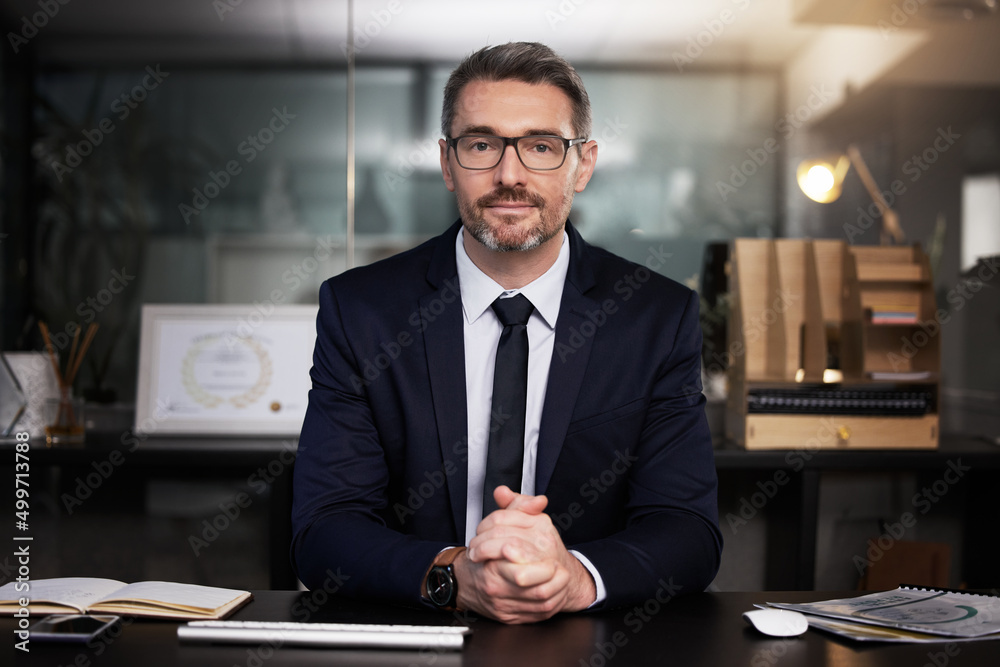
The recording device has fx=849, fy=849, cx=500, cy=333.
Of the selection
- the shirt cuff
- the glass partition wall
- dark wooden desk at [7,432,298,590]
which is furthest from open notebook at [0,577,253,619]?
the glass partition wall

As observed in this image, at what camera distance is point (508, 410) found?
1.56 metres

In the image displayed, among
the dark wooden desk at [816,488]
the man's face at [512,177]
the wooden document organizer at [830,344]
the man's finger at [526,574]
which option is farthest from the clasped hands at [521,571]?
the wooden document organizer at [830,344]

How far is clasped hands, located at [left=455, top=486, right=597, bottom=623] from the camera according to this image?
1.09m

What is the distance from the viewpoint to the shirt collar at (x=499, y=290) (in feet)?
5.45

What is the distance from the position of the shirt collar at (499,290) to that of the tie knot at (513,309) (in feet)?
0.05

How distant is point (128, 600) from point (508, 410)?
709 mm

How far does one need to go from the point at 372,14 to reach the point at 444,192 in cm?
66

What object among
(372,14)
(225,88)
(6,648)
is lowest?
(6,648)

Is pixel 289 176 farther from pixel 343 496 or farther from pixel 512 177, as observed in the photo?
pixel 343 496

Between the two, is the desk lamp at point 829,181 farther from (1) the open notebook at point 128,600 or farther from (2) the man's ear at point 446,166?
(1) the open notebook at point 128,600

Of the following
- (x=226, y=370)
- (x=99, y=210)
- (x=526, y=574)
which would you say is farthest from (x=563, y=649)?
(x=99, y=210)

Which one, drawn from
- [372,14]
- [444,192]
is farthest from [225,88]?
[444,192]

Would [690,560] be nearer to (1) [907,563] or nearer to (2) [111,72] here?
(1) [907,563]

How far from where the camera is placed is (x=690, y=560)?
52.5 inches
